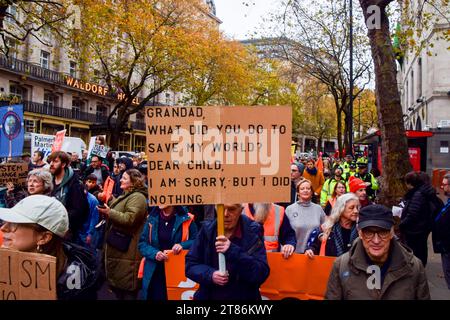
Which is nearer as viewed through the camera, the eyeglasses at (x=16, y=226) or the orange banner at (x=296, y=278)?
the eyeglasses at (x=16, y=226)

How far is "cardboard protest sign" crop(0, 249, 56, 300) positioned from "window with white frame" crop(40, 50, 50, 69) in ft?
129

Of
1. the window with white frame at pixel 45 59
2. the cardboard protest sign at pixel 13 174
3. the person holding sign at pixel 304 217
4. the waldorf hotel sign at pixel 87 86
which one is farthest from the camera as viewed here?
the waldorf hotel sign at pixel 87 86

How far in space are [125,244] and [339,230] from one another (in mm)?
2207

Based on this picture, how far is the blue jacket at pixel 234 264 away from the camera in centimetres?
296

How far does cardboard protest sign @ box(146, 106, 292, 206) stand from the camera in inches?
120

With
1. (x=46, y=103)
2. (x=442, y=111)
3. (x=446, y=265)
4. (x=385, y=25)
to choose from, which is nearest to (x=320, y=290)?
(x=446, y=265)

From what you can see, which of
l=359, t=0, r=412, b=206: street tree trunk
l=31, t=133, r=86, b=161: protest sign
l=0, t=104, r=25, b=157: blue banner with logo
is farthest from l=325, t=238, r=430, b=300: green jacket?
l=31, t=133, r=86, b=161: protest sign

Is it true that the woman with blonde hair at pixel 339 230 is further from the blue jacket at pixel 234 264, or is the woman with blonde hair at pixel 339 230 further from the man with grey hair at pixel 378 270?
the man with grey hair at pixel 378 270

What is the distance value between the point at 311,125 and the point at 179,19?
43.2 metres

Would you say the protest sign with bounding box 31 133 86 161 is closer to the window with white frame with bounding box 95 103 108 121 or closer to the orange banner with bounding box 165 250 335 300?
the orange banner with bounding box 165 250 335 300

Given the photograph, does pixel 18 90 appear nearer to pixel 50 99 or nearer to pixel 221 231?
pixel 50 99

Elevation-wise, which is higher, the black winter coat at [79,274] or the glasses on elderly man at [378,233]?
the glasses on elderly man at [378,233]

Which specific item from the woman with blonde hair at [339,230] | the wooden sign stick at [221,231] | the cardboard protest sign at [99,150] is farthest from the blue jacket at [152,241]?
the cardboard protest sign at [99,150]
